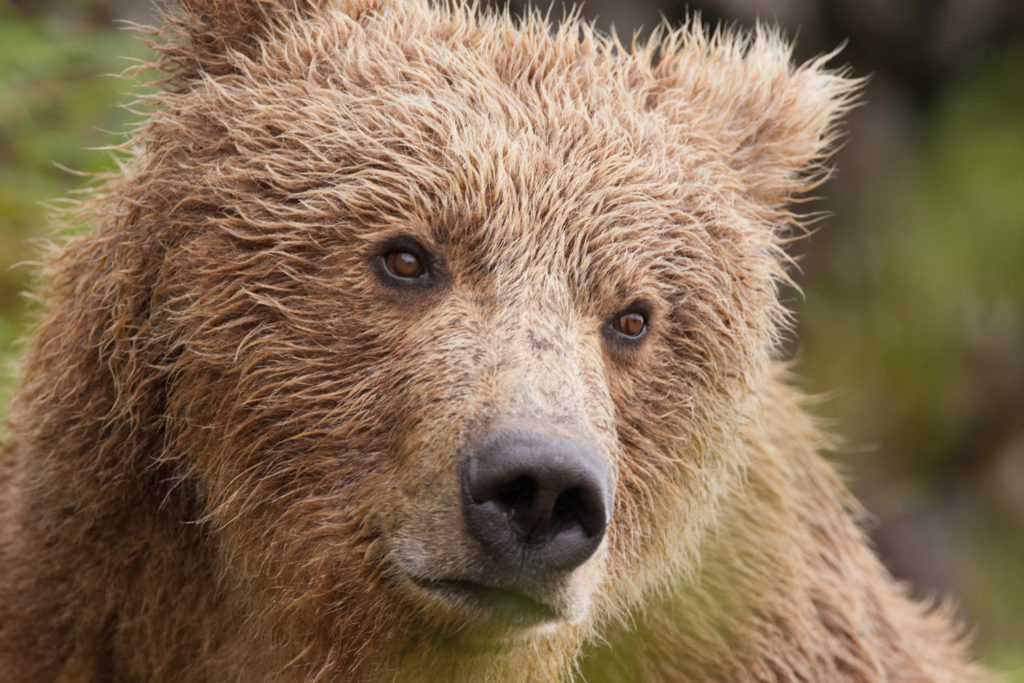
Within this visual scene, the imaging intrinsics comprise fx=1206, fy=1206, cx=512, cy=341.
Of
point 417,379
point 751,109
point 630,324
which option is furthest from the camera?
point 751,109

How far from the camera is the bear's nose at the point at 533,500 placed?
2877mm

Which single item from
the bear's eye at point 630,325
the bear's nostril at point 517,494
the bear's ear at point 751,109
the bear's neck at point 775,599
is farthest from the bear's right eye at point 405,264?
the bear's neck at point 775,599

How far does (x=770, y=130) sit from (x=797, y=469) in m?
1.27

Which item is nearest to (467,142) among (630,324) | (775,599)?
(630,324)

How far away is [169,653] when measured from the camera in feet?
13.3

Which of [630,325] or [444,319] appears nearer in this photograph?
[444,319]

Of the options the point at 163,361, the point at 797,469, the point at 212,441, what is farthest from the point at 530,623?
the point at 797,469

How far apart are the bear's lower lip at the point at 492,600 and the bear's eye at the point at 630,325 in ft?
3.23

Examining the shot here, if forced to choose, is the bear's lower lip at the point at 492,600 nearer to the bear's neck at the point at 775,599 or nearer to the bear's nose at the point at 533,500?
the bear's nose at the point at 533,500

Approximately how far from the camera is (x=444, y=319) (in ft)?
11.1

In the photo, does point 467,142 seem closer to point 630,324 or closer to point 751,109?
point 630,324

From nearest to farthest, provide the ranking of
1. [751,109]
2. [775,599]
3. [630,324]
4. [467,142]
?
[467,142] < [630,324] < [775,599] < [751,109]

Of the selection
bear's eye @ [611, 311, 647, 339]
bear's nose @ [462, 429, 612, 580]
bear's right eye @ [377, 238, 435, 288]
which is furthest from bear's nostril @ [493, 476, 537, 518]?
bear's eye @ [611, 311, 647, 339]

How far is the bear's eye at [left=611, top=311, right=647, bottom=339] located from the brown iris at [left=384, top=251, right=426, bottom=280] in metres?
0.64
